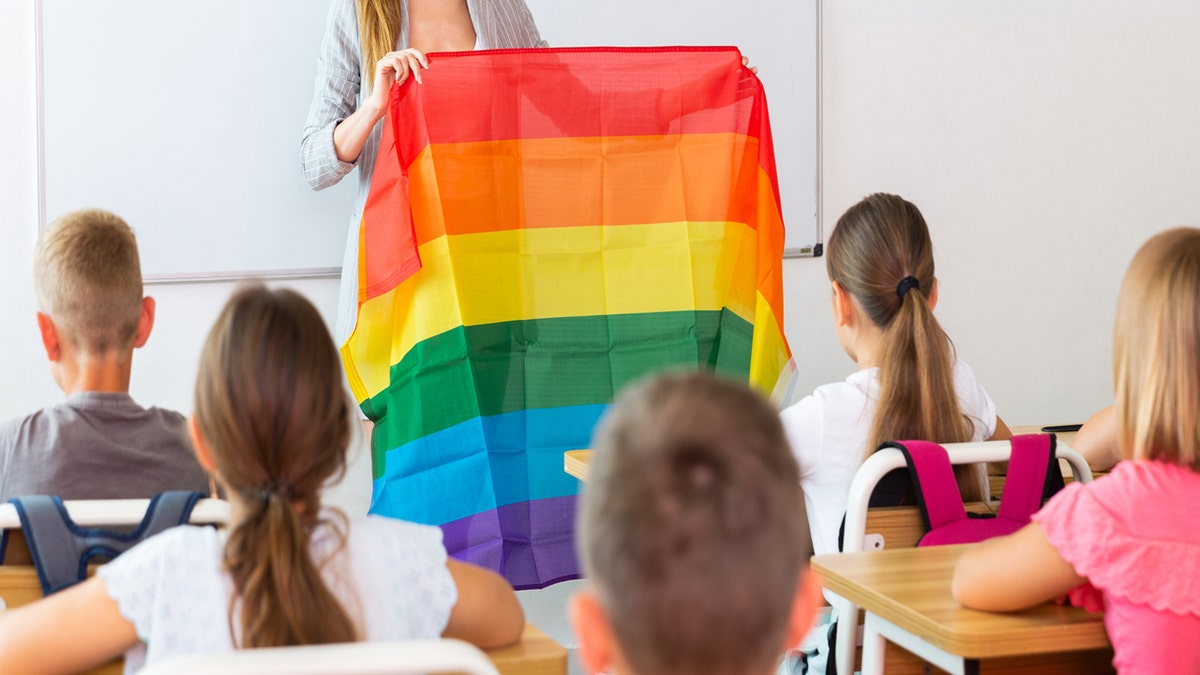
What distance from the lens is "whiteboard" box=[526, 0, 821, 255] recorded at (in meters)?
3.21

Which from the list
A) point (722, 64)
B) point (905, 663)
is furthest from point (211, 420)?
point (722, 64)

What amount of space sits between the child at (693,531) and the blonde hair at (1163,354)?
0.75 metres

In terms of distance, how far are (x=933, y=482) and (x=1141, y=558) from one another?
0.42 metres

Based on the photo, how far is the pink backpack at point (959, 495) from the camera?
5.55 ft

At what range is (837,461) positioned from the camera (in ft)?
6.55

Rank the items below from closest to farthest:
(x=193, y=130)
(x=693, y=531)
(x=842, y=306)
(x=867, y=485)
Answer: (x=693, y=531) < (x=867, y=485) < (x=842, y=306) < (x=193, y=130)

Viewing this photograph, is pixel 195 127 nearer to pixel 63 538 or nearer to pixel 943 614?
pixel 63 538

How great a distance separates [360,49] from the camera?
2.79 meters

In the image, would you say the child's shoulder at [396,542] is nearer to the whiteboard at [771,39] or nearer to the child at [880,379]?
the child at [880,379]

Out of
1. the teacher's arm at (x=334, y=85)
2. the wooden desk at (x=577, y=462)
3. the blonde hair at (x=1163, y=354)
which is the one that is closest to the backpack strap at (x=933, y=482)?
the blonde hair at (x=1163, y=354)

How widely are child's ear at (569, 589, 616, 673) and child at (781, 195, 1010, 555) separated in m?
1.17

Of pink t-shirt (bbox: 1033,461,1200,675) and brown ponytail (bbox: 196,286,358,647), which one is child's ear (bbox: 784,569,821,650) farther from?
pink t-shirt (bbox: 1033,461,1200,675)

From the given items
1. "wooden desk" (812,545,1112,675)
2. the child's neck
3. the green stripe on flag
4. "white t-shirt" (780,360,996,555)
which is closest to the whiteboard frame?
the green stripe on flag

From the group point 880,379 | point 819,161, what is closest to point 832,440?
point 880,379
